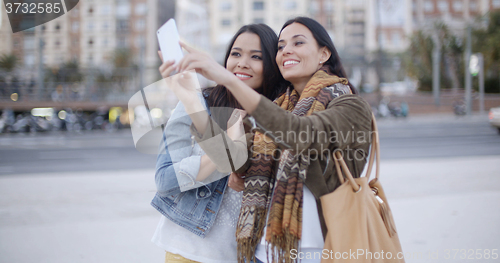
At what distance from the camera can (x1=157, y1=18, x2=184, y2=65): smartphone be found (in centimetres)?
111

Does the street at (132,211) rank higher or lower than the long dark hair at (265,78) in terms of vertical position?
lower

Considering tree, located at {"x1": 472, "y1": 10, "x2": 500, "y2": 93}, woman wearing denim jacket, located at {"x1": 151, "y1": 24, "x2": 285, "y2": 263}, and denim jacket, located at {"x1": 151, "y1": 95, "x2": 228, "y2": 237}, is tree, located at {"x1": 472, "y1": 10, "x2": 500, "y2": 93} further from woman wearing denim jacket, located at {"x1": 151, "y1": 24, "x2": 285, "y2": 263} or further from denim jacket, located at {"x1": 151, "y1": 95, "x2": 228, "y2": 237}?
denim jacket, located at {"x1": 151, "y1": 95, "x2": 228, "y2": 237}

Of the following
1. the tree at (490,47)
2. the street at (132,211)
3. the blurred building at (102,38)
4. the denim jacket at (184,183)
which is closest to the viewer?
the denim jacket at (184,183)

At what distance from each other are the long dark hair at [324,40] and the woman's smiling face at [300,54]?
15mm

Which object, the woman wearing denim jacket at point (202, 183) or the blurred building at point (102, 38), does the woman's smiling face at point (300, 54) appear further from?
the blurred building at point (102, 38)

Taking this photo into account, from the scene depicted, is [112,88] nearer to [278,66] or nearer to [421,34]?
[278,66]

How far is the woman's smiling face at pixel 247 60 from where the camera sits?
161 cm

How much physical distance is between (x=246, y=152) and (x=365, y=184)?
44 centimetres

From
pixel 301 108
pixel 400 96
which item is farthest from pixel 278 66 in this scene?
pixel 400 96

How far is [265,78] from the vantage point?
166 centimetres

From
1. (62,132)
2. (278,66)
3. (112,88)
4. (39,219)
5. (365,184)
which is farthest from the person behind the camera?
(112,88)

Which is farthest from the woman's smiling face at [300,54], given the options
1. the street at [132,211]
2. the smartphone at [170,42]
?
the street at [132,211]

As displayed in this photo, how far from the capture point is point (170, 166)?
1426 mm

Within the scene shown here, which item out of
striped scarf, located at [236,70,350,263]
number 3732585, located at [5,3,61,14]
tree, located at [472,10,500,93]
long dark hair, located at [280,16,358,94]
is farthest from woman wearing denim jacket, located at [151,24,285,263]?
tree, located at [472,10,500,93]
